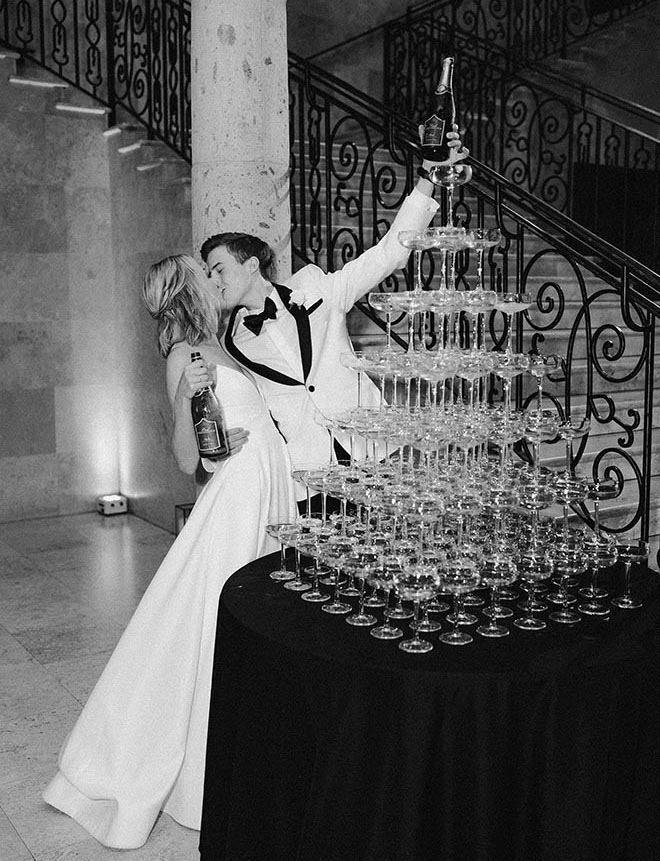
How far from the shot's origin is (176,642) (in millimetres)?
3277

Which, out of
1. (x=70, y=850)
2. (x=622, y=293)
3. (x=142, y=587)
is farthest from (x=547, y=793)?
(x=142, y=587)

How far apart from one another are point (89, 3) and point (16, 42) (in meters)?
0.64

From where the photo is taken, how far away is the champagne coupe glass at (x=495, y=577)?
2338mm

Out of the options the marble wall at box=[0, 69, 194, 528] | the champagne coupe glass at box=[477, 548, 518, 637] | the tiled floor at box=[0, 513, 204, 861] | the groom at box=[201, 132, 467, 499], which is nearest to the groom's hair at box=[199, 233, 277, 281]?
the groom at box=[201, 132, 467, 499]

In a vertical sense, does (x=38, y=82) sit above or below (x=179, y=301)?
above

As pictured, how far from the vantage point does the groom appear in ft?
11.8

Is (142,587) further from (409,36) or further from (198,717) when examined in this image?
(409,36)

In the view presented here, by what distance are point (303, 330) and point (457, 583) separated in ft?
5.12

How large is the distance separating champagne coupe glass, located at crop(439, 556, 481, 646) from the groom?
128cm

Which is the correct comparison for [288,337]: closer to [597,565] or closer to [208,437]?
[208,437]

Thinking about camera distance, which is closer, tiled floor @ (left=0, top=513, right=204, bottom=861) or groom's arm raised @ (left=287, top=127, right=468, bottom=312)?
tiled floor @ (left=0, top=513, right=204, bottom=861)

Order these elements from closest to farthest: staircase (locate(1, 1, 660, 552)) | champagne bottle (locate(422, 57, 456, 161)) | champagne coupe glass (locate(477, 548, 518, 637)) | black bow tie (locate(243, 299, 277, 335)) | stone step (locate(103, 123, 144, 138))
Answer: champagne coupe glass (locate(477, 548, 518, 637)), champagne bottle (locate(422, 57, 456, 161)), black bow tie (locate(243, 299, 277, 335)), staircase (locate(1, 1, 660, 552)), stone step (locate(103, 123, 144, 138))

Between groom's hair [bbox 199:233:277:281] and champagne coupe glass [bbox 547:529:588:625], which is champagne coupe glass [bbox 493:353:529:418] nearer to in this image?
champagne coupe glass [bbox 547:529:588:625]

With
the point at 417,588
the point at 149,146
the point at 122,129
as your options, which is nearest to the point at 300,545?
the point at 417,588
